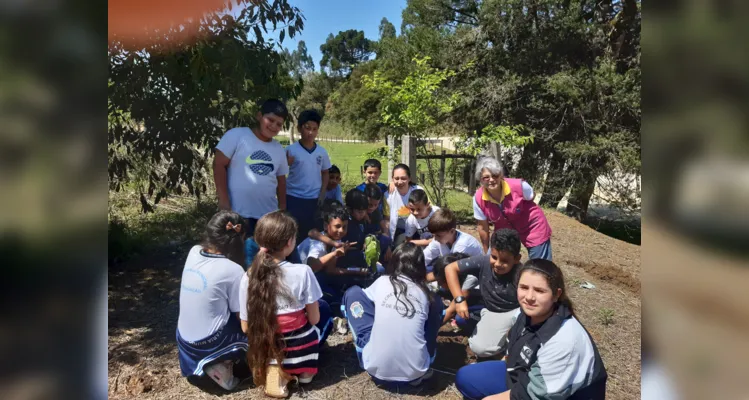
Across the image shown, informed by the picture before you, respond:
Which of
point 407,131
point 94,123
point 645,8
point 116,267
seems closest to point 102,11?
point 94,123

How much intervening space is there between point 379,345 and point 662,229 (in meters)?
2.02

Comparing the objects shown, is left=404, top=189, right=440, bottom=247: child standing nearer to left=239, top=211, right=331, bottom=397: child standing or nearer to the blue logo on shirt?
the blue logo on shirt

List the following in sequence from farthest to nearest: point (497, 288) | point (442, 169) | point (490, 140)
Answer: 1. point (442, 169)
2. point (490, 140)
3. point (497, 288)

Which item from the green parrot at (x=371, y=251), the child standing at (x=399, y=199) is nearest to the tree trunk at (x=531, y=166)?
the child standing at (x=399, y=199)

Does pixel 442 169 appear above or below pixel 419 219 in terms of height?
above

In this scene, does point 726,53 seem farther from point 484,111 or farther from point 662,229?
point 484,111

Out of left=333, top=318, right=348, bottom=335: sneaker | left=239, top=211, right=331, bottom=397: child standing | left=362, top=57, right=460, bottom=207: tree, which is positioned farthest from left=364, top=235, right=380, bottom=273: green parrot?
left=362, top=57, right=460, bottom=207: tree

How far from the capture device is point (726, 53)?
0.80m

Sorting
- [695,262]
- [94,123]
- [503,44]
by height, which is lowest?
[695,262]

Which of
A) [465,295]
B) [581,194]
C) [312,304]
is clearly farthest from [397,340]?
[581,194]

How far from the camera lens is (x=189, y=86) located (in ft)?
13.6

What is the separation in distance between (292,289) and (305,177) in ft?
4.82

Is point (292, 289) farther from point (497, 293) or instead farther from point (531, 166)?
point (531, 166)

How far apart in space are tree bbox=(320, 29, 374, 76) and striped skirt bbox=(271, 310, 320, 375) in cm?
411
